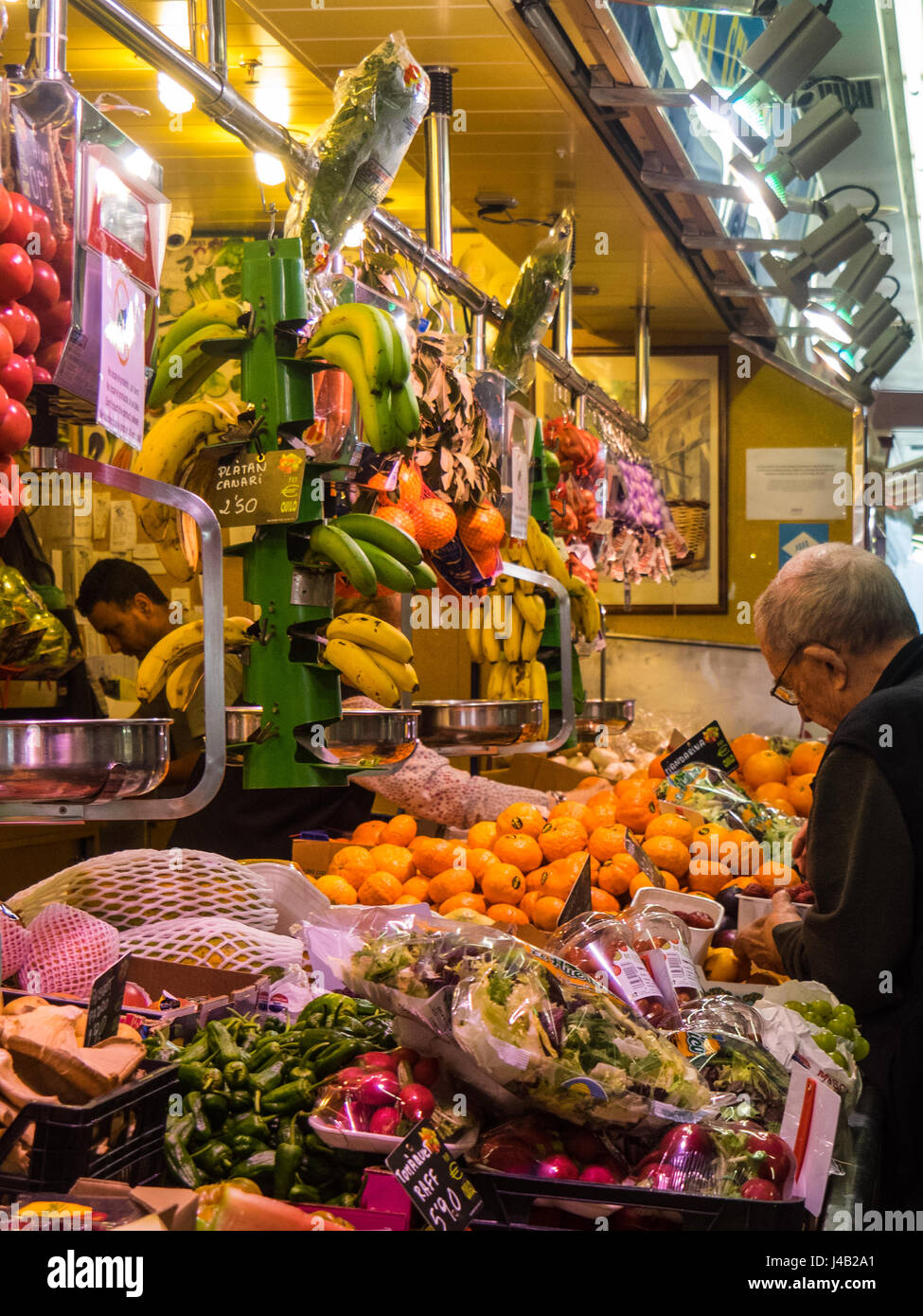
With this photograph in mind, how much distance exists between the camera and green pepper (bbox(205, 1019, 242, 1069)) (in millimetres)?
1841

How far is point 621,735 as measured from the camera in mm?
6410

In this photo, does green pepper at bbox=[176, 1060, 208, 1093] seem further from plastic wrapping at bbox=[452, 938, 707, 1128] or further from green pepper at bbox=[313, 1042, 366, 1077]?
plastic wrapping at bbox=[452, 938, 707, 1128]

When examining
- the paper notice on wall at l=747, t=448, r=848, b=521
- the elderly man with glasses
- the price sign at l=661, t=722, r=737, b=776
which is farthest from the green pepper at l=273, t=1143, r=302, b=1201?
the paper notice on wall at l=747, t=448, r=848, b=521

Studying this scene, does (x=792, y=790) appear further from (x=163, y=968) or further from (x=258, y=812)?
Result: (x=163, y=968)

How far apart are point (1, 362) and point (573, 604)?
9.89 feet

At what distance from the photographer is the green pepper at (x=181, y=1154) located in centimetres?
164

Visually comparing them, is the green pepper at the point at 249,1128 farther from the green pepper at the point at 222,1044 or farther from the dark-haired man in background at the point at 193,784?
the dark-haired man in background at the point at 193,784

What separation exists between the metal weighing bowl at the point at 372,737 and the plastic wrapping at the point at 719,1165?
0.83 metres

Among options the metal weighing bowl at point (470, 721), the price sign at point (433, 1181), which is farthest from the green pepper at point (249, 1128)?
the metal weighing bowl at point (470, 721)

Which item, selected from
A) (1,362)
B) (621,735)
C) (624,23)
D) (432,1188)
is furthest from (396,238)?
(621,735)

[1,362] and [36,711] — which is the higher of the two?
[1,362]

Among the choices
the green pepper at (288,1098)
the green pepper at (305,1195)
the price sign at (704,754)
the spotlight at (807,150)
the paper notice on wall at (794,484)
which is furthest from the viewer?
the paper notice on wall at (794,484)

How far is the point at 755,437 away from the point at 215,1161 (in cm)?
662

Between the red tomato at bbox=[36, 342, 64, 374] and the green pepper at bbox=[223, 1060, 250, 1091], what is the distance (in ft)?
3.13
